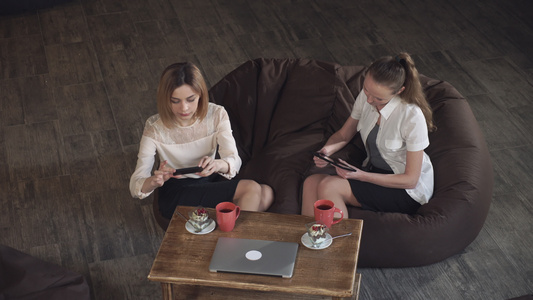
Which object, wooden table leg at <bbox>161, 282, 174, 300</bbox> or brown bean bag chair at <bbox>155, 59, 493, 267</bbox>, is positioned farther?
brown bean bag chair at <bbox>155, 59, 493, 267</bbox>

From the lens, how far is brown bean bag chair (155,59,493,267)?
315cm

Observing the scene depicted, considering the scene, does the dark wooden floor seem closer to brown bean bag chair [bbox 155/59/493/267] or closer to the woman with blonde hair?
brown bean bag chair [bbox 155/59/493/267]

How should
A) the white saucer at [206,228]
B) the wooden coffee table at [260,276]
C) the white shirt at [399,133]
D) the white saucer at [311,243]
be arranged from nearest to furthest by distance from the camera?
the wooden coffee table at [260,276]
the white saucer at [311,243]
the white saucer at [206,228]
the white shirt at [399,133]

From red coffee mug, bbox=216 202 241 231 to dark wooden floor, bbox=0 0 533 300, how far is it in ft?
2.14

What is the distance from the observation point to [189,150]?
3.19 metres

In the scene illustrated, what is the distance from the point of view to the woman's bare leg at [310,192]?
3250mm

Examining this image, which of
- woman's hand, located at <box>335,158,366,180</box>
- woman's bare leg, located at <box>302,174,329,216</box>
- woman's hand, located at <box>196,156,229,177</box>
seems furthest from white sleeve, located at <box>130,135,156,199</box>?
woman's hand, located at <box>335,158,366,180</box>

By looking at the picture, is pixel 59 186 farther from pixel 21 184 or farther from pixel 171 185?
pixel 171 185

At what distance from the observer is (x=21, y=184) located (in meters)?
3.86

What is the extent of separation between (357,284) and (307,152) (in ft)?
2.89

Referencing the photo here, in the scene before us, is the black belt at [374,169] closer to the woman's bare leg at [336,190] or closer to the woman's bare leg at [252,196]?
the woman's bare leg at [336,190]

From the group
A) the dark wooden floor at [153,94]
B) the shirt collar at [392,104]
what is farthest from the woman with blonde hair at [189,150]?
the shirt collar at [392,104]

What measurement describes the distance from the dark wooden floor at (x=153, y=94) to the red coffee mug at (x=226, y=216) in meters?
0.65

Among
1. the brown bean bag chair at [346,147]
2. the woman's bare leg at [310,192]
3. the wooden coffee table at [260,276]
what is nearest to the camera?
the wooden coffee table at [260,276]
